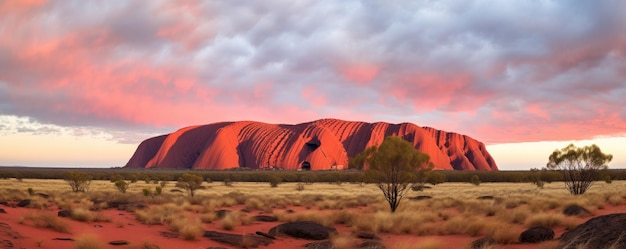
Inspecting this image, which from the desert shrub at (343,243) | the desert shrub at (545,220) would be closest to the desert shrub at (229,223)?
the desert shrub at (343,243)

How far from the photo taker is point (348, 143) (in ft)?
451

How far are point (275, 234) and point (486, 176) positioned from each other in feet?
259

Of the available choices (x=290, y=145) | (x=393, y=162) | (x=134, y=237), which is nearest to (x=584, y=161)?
(x=393, y=162)

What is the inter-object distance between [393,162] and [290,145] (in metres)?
99.9

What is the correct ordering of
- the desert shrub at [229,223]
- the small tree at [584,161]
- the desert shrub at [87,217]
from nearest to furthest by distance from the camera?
the desert shrub at [87,217] < the desert shrub at [229,223] < the small tree at [584,161]

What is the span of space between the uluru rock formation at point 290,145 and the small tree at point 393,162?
93874mm

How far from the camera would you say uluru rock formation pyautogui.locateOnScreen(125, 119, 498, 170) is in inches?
4815

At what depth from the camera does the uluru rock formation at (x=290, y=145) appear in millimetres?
122312

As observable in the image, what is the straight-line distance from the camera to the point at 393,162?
24062 millimetres

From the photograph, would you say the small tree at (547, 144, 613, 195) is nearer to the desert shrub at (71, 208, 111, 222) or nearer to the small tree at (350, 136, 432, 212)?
the small tree at (350, 136, 432, 212)

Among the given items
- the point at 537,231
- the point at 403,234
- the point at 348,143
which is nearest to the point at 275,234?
the point at 403,234

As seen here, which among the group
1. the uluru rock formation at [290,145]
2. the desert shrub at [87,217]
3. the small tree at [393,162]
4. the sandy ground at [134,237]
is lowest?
the sandy ground at [134,237]

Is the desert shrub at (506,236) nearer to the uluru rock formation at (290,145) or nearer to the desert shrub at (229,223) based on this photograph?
the desert shrub at (229,223)

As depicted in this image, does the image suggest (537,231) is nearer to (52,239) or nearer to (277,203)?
(52,239)
